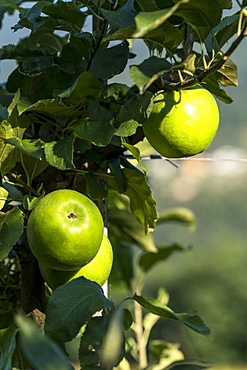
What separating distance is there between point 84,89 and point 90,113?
0.08ft

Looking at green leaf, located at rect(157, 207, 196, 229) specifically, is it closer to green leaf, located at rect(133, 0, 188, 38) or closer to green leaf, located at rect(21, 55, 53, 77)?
green leaf, located at rect(21, 55, 53, 77)

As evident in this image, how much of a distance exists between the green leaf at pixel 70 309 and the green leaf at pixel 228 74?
26 centimetres

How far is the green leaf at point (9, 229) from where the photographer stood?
536 millimetres

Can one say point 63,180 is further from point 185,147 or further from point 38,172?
point 185,147

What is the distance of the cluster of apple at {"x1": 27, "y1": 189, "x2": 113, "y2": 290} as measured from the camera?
521 millimetres

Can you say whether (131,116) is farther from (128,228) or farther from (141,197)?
(128,228)

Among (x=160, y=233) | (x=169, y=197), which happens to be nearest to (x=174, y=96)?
(x=169, y=197)

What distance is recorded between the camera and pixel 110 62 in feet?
1.82

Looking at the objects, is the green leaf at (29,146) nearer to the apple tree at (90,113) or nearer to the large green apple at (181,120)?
the apple tree at (90,113)

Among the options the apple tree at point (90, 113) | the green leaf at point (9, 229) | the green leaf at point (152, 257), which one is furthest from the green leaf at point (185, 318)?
the green leaf at point (152, 257)

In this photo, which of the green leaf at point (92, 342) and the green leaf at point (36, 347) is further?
the green leaf at point (92, 342)

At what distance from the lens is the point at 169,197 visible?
134 inches

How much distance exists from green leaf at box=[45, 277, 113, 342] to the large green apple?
→ 173mm

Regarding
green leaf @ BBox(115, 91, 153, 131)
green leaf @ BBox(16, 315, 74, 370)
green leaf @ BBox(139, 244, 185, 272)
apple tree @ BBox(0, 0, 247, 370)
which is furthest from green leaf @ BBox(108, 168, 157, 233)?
green leaf @ BBox(139, 244, 185, 272)
